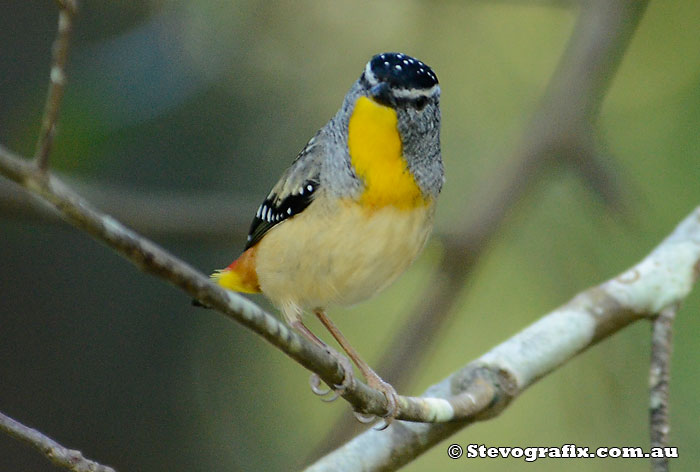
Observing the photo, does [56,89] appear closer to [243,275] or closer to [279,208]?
[279,208]

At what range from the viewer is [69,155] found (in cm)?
441

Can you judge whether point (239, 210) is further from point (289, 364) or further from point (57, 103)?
point (289, 364)

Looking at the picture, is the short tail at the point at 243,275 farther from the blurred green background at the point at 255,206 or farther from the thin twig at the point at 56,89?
the thin twig at the point at 56,89

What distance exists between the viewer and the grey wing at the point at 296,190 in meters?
3.13

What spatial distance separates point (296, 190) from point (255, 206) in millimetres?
1731

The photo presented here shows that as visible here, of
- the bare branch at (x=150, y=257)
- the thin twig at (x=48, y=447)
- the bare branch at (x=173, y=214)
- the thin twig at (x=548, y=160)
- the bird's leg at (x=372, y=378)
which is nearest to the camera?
the bare branch at (x=150, y=257)

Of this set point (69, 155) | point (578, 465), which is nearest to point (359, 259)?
point (69, 155)

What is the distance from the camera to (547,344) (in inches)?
134

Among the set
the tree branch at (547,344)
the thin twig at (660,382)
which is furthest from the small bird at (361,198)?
the thin twig at (660,382)

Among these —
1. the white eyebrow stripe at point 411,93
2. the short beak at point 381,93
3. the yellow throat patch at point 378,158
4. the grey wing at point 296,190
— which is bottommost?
the grey wing at point 296,190

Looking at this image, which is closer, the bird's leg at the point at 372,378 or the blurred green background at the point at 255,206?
the bird's leg at the point at 372,378

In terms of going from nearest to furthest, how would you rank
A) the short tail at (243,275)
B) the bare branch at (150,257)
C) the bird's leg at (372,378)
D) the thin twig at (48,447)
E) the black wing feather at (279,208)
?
1. the bare branch at (150,257)
2. the thin twig at (48,447)
3. the bird's leg at (372,378)
4. the black wing feather at (279,208)
5. the short tail at (243,275)

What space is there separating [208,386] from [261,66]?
284cm

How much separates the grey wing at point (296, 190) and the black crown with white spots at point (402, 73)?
1.49ft
